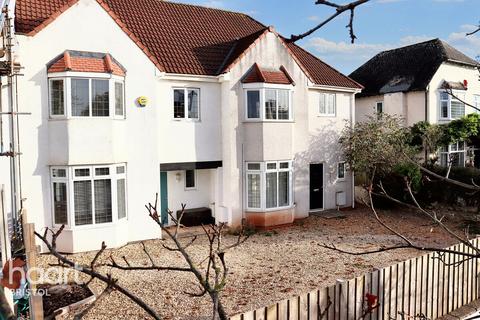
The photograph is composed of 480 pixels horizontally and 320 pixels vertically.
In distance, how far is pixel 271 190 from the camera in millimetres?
18281

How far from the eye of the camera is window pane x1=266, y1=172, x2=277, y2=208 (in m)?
18.2

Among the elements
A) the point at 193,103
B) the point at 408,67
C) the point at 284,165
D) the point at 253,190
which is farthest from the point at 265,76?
the point at 408,67

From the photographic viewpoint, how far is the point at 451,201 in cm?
2019

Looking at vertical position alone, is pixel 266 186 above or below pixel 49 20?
below

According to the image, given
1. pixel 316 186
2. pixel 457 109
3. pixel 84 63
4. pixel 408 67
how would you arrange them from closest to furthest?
pixel 84 63 < pixel 316 186 < pixel 457 109 < pixel 408 67

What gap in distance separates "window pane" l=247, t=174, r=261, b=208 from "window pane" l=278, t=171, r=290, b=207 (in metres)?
1.11

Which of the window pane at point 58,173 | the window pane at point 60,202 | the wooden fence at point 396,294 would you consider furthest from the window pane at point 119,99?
the wooden fence at point 396,294

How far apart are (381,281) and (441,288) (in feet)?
7.14

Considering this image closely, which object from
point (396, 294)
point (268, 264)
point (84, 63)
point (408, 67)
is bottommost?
point (268, 264)

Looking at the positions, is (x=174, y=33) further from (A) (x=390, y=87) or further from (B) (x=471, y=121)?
(B) (x=471, y=121)

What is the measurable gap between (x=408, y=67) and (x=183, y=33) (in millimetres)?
16910

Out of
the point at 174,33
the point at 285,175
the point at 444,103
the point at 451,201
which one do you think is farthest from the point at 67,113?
the point at 444,103

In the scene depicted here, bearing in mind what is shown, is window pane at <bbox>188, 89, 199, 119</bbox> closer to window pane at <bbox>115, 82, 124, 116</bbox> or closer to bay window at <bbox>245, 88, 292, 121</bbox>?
bay window at <bbox>245, 88, 292, 121</bbox>

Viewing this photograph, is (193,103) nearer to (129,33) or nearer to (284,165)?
(129,33)
